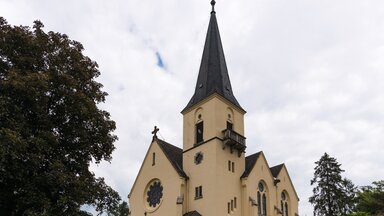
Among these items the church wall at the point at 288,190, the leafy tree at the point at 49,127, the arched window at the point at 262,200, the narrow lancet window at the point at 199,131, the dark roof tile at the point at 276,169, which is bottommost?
the leafy tree at the point at 49,127

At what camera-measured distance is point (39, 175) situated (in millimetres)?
14727

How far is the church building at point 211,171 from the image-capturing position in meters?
34.3

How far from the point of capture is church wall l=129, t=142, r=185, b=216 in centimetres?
3531

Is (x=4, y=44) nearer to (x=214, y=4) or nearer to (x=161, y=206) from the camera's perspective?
(x=161, y=206)

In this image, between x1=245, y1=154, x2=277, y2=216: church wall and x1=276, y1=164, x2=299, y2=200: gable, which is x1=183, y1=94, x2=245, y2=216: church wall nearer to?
x1=245, y1=154, x2=277, y2=216: church wall

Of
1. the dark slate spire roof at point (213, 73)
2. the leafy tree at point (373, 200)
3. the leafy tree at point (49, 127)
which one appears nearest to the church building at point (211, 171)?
the dark slate spire roof at point (213, 73)

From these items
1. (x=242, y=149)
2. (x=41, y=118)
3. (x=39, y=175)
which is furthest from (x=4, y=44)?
(x=242, y=149)

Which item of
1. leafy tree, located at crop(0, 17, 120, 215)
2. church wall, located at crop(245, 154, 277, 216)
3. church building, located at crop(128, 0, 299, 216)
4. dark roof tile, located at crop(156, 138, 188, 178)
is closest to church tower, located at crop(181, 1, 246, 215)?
church building, located at crop(128, 0, 299, 216)

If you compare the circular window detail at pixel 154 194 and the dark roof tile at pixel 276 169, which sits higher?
the dark roof tile at pixel 276 169

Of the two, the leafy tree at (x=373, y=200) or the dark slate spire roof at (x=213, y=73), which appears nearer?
the dark slate spire roof at (x=213, y=73)

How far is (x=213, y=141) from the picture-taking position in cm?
3525

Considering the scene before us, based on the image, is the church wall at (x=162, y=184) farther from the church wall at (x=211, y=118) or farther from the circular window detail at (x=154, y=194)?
the church wall at (x=211, y=118)

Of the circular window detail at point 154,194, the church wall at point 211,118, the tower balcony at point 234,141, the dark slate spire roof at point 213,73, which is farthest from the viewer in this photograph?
the dark slate spire roof at point 213,73

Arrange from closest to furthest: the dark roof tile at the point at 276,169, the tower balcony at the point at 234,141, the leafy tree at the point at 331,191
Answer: the tower balcony at the point at 234,141 < the dark roof tile at the point at 276,169 < the leafy tree at the point at 331,191
